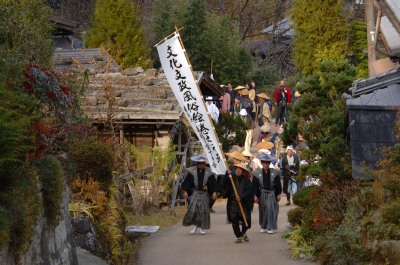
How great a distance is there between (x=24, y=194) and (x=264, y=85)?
130ft

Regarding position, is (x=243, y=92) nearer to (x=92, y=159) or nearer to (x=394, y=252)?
(x=92, y=159)

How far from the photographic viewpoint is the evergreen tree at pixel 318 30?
35906 millimetres

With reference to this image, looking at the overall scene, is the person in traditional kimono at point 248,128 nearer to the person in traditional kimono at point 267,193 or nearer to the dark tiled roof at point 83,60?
the dark tiled roof at point 83,60

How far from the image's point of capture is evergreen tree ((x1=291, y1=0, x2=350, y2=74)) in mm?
35906

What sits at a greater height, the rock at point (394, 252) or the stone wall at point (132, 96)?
the stone wall at point (132, 96)

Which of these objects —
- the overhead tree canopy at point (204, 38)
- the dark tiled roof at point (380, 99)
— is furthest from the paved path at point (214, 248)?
the overhead tree canopy at point (204, 38)

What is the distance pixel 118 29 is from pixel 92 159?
899 inches

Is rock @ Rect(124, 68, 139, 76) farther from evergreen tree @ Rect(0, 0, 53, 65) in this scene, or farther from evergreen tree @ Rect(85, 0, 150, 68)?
evergreen tree @ Rect(85, 0, 150, 68)

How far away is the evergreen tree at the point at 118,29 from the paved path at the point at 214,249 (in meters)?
17.7

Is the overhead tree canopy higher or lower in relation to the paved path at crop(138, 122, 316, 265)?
higher

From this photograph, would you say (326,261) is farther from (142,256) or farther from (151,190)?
(151,190)

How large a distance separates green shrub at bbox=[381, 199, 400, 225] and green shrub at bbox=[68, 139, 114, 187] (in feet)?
17.7

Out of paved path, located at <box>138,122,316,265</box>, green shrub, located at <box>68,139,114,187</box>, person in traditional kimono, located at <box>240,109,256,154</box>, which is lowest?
paved path, located at <box>138,122,316,265</box>

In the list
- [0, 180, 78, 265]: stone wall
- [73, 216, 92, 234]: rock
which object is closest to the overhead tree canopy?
[73, 216, 92, 234]: rock
